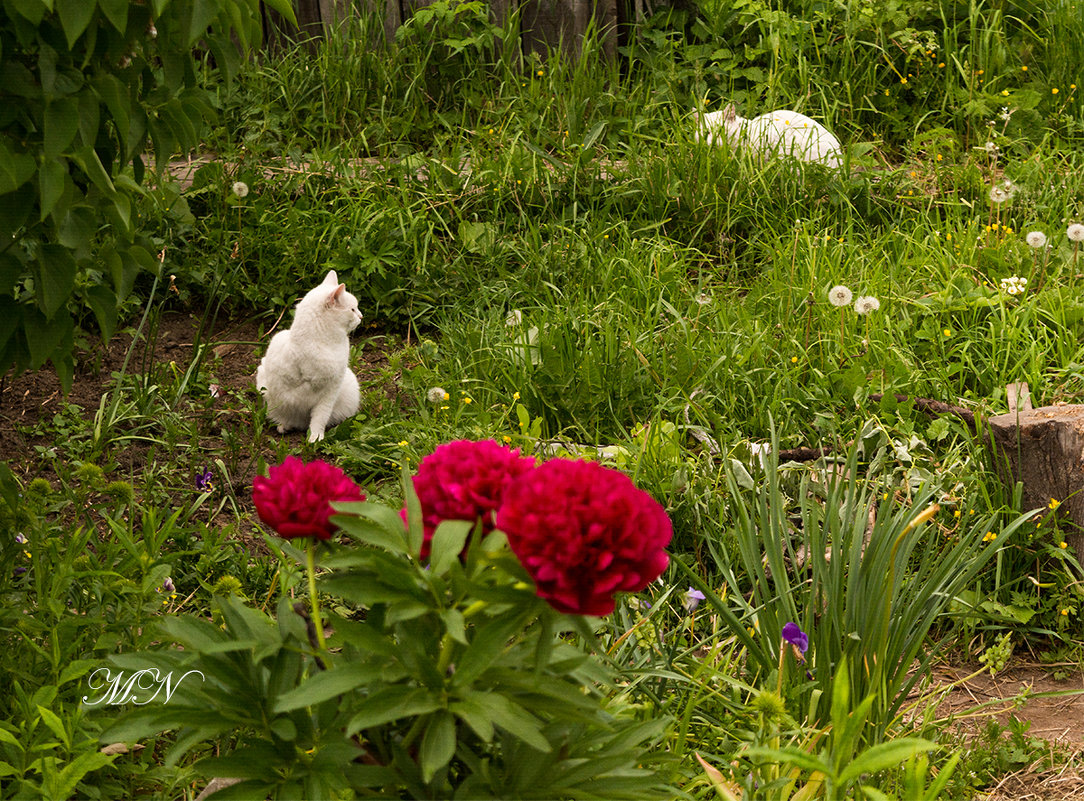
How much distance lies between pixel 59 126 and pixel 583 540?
1259 mm

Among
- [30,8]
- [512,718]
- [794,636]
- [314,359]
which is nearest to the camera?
[512,718]

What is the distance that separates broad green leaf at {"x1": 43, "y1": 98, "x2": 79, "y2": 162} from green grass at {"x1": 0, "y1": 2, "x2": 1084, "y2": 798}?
77 centimetres

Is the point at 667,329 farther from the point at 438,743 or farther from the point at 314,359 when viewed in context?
the point at 438,743

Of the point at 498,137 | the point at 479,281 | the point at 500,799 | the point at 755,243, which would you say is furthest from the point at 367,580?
the point at 498,137

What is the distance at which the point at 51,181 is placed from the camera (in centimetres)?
168

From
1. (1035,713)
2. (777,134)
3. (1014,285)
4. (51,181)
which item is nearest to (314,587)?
(51,181)

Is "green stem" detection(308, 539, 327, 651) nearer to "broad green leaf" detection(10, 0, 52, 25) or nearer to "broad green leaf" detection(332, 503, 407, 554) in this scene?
"broad green leaf" detection(332, 503, 407, 554)

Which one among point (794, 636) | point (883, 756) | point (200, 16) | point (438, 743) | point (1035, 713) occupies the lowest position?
point (1035, 713)

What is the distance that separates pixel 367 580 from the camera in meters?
1.21

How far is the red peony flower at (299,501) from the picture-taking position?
1.21 meters

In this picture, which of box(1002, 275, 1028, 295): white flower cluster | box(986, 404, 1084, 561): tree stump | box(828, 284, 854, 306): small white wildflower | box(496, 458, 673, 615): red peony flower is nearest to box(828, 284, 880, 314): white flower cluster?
box(828, 284, 854, 306): small white wildflower

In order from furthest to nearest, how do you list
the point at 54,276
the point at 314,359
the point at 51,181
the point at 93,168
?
the point at 314,359, the point at 54,276, the point at 93,168, the point at 51,181

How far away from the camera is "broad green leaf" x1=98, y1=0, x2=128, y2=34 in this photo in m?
1.60

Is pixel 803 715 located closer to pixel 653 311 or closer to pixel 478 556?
pixel 478 556
